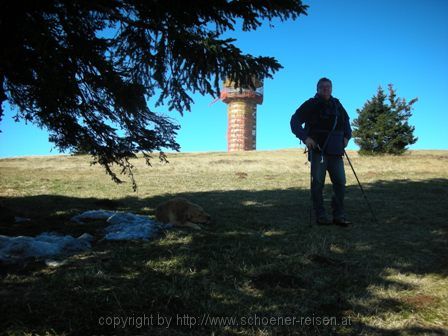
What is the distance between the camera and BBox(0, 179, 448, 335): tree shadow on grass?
288 cm

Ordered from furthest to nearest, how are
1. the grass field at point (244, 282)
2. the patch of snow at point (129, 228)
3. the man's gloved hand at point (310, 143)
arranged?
the man's gloved hand at point (310, 143)
the patch of snow at point (129, 228)
the grass field at point (244, 282)

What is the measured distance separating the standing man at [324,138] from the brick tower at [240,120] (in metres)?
61.7

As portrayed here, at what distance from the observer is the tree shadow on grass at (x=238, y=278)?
288 cm

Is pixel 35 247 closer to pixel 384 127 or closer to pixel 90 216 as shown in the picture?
pixel 90 216

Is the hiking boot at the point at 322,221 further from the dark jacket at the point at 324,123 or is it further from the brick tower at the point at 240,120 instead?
the brick tower at the point at 240,120

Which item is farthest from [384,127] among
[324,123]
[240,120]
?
[240,120]

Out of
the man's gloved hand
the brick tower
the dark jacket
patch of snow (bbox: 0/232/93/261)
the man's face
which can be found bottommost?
patch of snow (bbox: 0/232/93/261)

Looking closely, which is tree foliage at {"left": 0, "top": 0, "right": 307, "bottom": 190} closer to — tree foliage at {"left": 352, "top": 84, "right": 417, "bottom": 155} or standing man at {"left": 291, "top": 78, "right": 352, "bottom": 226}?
standing man at {"left": 291, "top": 78, "right": 352, "bottom": 226}

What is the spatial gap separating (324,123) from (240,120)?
208ft

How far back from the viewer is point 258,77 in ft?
21.5

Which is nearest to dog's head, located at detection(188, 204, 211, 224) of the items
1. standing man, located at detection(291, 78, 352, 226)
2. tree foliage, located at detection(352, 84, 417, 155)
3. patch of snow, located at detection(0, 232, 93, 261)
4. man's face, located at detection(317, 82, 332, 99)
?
patch of snow, located at detection(0, 232, 93, 261)

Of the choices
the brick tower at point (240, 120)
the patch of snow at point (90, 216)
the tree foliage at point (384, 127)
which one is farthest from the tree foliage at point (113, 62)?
the brick tower at point (240, 120)

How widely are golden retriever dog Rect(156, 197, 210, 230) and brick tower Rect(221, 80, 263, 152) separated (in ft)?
204

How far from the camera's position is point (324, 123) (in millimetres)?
7117
